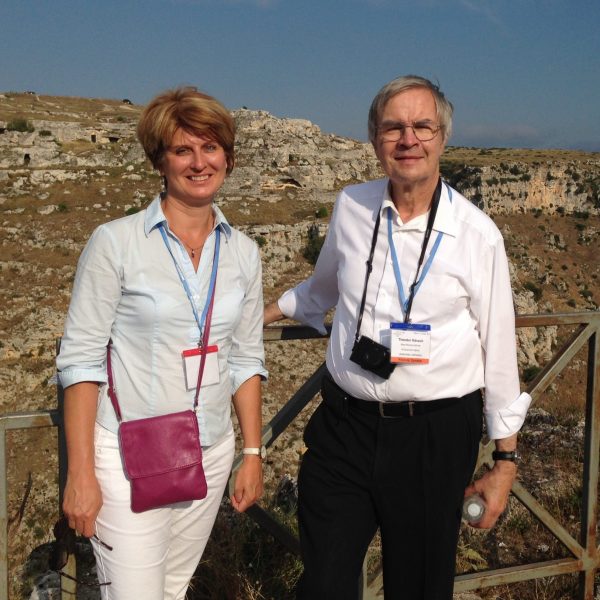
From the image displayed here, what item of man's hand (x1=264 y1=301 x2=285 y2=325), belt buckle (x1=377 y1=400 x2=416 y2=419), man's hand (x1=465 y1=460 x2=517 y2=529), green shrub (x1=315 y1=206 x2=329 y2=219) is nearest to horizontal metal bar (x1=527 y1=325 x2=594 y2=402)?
man's hand (x1=465 y1=460 x2=517 y2=529)

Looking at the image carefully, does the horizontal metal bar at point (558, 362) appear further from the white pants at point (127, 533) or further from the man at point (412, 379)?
the white pants at point (127, 533)

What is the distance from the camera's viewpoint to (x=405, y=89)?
6.24 feet

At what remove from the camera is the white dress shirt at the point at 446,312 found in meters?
1.89

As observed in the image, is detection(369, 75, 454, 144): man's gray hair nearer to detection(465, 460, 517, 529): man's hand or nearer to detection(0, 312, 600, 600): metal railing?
detection(0, 312, 600, 600): metal railing

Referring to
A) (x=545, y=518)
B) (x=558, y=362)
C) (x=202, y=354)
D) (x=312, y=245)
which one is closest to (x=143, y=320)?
(x=202, y=354)

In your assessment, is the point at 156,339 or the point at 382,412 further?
the point at 382,412

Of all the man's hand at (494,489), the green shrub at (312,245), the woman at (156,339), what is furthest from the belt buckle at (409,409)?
the green shrub at (312,245)

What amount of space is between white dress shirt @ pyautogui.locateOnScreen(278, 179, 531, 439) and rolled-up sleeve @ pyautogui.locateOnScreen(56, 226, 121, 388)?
2.50ft

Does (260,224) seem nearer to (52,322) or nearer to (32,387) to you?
(52,322)

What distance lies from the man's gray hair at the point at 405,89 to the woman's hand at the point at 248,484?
46.4 inches

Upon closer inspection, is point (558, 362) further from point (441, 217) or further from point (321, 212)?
point (321, 212)

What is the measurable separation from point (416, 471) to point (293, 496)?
251 centimetres

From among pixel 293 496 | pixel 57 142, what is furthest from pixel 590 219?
pixel 293 496

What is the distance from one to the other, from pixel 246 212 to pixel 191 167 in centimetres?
2818
